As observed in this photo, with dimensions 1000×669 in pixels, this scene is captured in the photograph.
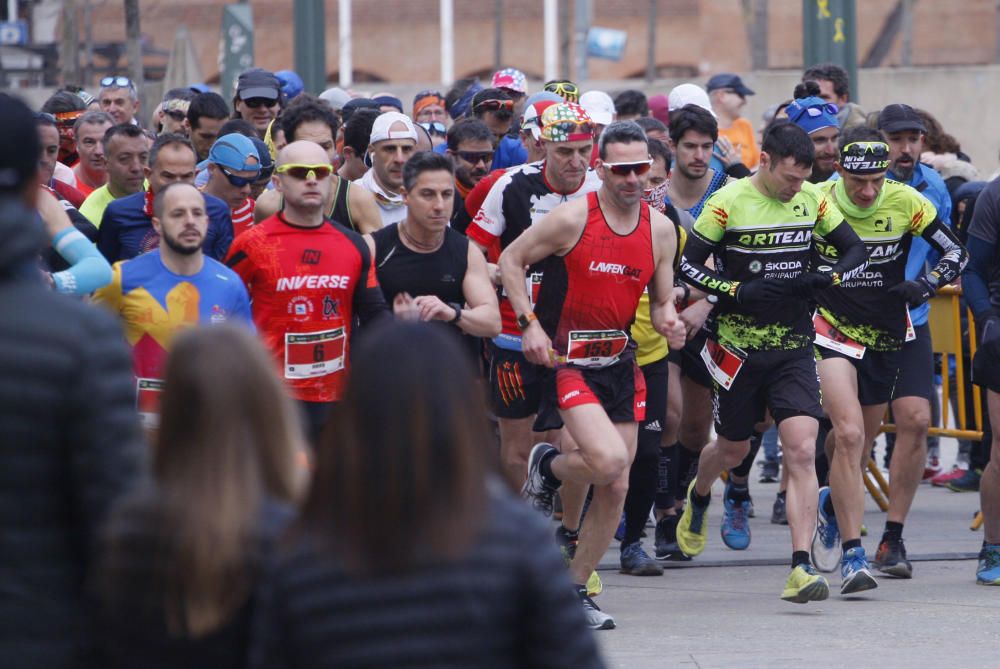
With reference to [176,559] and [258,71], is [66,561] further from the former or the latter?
[258,71]

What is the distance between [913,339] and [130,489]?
629cm

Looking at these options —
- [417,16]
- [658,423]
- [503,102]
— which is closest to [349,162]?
[503,102]

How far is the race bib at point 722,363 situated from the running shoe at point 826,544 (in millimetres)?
734

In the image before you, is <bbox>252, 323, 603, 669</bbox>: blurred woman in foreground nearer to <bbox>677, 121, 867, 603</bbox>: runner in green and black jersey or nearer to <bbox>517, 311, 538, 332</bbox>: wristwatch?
<bbox>517, 311, 538, 332</bbox>: wristwatch

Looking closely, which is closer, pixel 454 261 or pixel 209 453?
pixel 209 453

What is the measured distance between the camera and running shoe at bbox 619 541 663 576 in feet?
28.0

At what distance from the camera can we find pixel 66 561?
3.04 m

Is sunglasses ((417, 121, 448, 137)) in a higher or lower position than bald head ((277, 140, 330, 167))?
higher

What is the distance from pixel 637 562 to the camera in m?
8.55

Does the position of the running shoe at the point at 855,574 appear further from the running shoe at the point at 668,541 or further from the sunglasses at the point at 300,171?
the sunglasses at the point at 300,171

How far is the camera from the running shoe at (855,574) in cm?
772

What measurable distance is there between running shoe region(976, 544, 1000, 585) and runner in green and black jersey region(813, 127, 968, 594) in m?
0.35

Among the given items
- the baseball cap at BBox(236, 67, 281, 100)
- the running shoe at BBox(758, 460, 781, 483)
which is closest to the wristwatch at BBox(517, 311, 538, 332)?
the baseball cap at BBox(236, 67, 281, 100)

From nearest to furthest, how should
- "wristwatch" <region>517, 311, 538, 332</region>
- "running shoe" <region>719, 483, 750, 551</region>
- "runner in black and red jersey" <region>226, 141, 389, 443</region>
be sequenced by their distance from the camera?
"runner in black and red jersey" <region>226, 141, 389, 443</region>, "wristwatch" <region>517, 311, 538, 332</region>, "running shoe" <region>719, 483, 750, 551</region>
